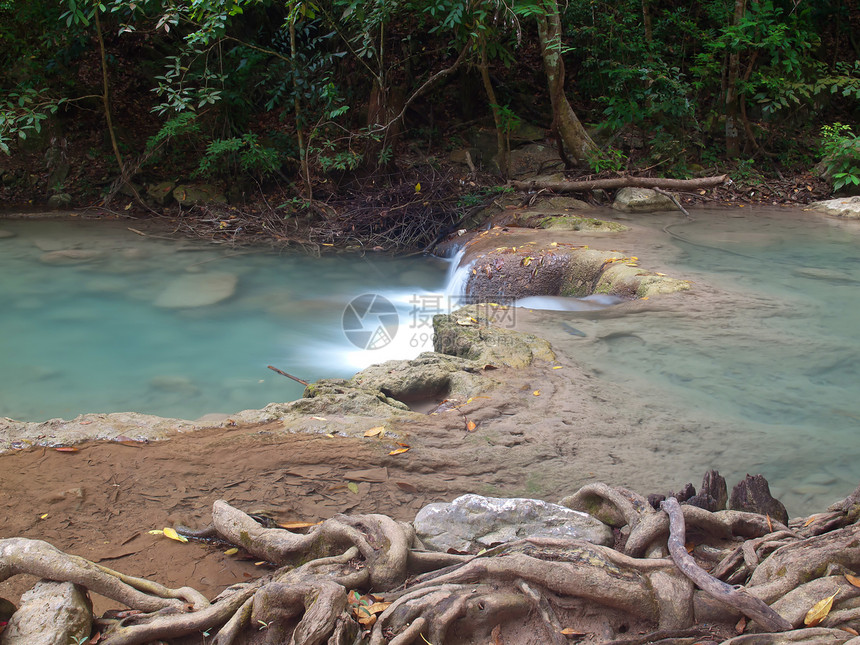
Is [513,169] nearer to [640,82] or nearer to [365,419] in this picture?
[640,82]

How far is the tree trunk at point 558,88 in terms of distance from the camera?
9773mm

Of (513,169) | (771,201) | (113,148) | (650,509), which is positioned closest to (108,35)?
(113,148)

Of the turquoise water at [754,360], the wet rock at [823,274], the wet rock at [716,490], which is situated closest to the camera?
the wet rock at [716,490]

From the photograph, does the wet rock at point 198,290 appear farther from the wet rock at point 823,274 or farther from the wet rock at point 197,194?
the wet rock at point 823,274

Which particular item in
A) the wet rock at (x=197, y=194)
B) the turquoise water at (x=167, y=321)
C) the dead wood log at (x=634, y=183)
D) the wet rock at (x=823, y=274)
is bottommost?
the turquoise water at (x=167, y=321)

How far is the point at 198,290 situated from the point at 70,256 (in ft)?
7.92

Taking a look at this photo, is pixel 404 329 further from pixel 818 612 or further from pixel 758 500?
pixel 818 612

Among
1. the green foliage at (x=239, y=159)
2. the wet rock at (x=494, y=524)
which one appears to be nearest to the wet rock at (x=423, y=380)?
the wet rock at (x=494, y=524)

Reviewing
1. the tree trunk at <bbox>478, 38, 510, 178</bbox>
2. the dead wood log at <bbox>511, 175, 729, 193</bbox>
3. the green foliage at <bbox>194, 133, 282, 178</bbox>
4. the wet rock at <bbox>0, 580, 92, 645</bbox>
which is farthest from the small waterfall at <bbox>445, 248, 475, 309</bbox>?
the wet rock at <bbox>0, 580, 92, 645</bbox>

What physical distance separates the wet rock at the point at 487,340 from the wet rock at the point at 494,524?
81.8 inches

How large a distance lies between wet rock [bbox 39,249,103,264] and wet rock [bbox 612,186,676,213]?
8091 millimetres
